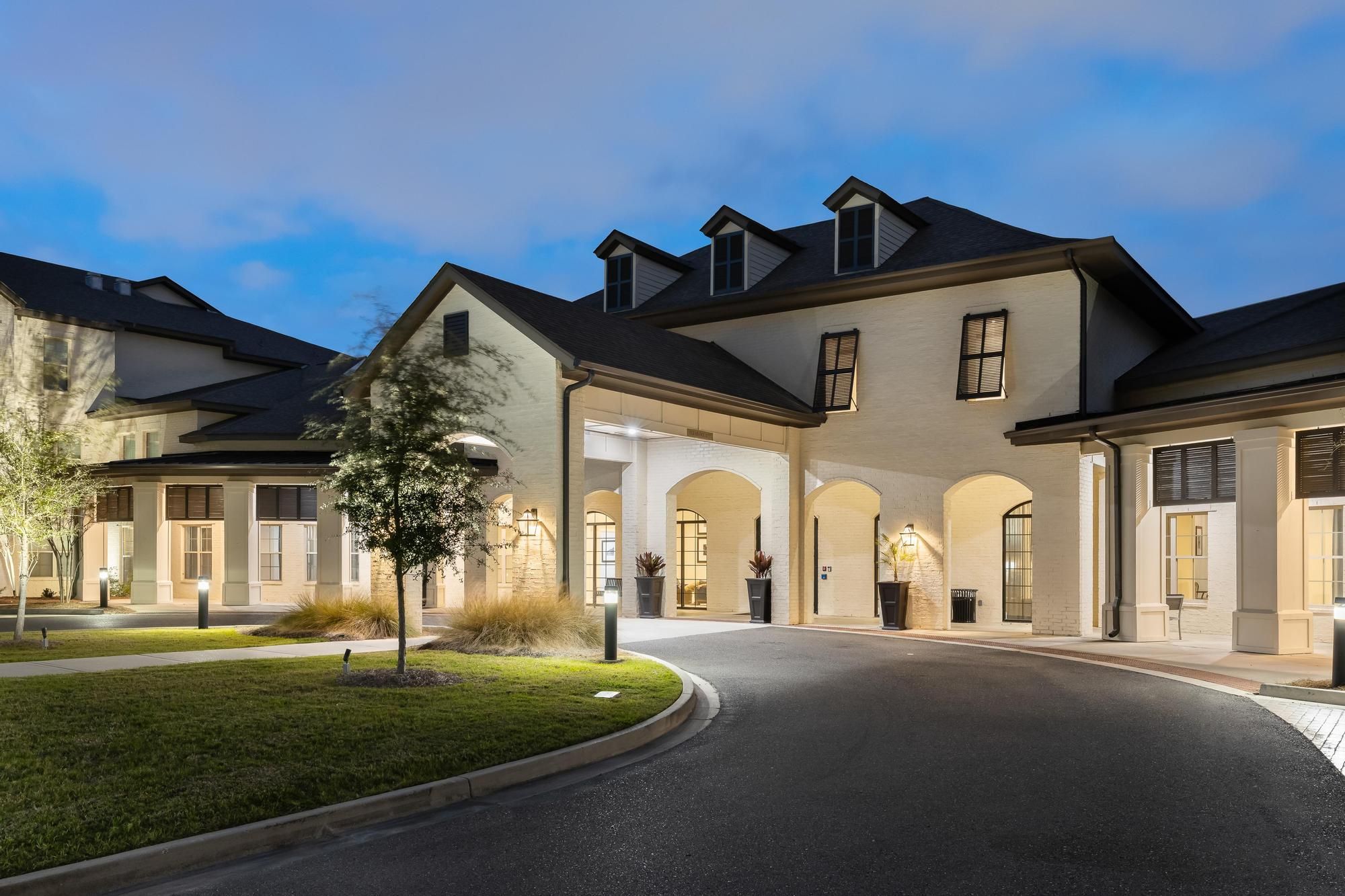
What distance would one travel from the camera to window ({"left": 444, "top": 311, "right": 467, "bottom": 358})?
19500 millimetres

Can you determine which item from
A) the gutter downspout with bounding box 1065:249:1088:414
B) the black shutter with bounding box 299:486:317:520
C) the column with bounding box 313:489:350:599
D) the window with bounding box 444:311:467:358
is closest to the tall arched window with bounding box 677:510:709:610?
the column with bounding box 313:489:350:599

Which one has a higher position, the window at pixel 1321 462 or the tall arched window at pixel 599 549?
the window at pixel 1321 462

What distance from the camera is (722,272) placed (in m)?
27.4

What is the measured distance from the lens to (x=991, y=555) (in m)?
24.3

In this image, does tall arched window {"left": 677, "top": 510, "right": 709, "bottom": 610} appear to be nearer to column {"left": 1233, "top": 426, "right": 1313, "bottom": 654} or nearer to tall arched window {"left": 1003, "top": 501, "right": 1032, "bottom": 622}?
tall arched window {"left": 1003, "top": 501, "right": 1032, "bottom": 622}

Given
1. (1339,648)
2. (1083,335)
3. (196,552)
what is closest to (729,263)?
(1083,335)

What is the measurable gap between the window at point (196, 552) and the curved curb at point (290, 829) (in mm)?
24125

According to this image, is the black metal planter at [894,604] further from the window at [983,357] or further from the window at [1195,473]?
the window at [1195,473]

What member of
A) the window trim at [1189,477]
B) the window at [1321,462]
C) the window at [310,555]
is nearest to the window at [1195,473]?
the window trim at [1189,477]

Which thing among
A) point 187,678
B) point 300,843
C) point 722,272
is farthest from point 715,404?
point 300,843

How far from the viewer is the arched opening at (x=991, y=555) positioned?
24047 mm

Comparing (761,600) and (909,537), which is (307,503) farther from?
(909,537)

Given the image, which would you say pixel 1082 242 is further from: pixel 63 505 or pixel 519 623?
pixel 63 505

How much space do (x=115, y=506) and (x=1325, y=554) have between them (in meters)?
29.8
